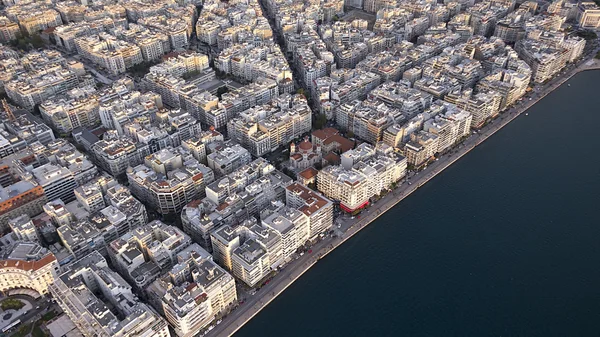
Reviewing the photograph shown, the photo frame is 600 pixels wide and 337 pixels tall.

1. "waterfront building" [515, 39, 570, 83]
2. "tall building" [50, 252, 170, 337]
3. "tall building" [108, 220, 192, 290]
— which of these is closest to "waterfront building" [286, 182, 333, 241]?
"tall building" [108, 220, 192, 290]

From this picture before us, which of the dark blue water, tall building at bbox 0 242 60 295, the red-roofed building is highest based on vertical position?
the red-roofed building

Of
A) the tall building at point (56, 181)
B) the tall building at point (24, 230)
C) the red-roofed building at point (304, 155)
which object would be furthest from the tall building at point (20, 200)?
the red-roofed building at point (304, 155)

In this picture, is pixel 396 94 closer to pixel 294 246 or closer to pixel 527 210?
pixel 527 210

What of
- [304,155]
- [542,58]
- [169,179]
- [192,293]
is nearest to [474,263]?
[304,155]

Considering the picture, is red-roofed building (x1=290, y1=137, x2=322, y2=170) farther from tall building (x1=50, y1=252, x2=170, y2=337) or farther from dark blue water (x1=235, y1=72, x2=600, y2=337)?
tall building (x1=50, y1=252, x2=170, y2=337)

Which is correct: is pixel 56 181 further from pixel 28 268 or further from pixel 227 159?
pixel 227 159

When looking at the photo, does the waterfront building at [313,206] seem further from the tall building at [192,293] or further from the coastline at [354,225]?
the tall building at [192,293]
